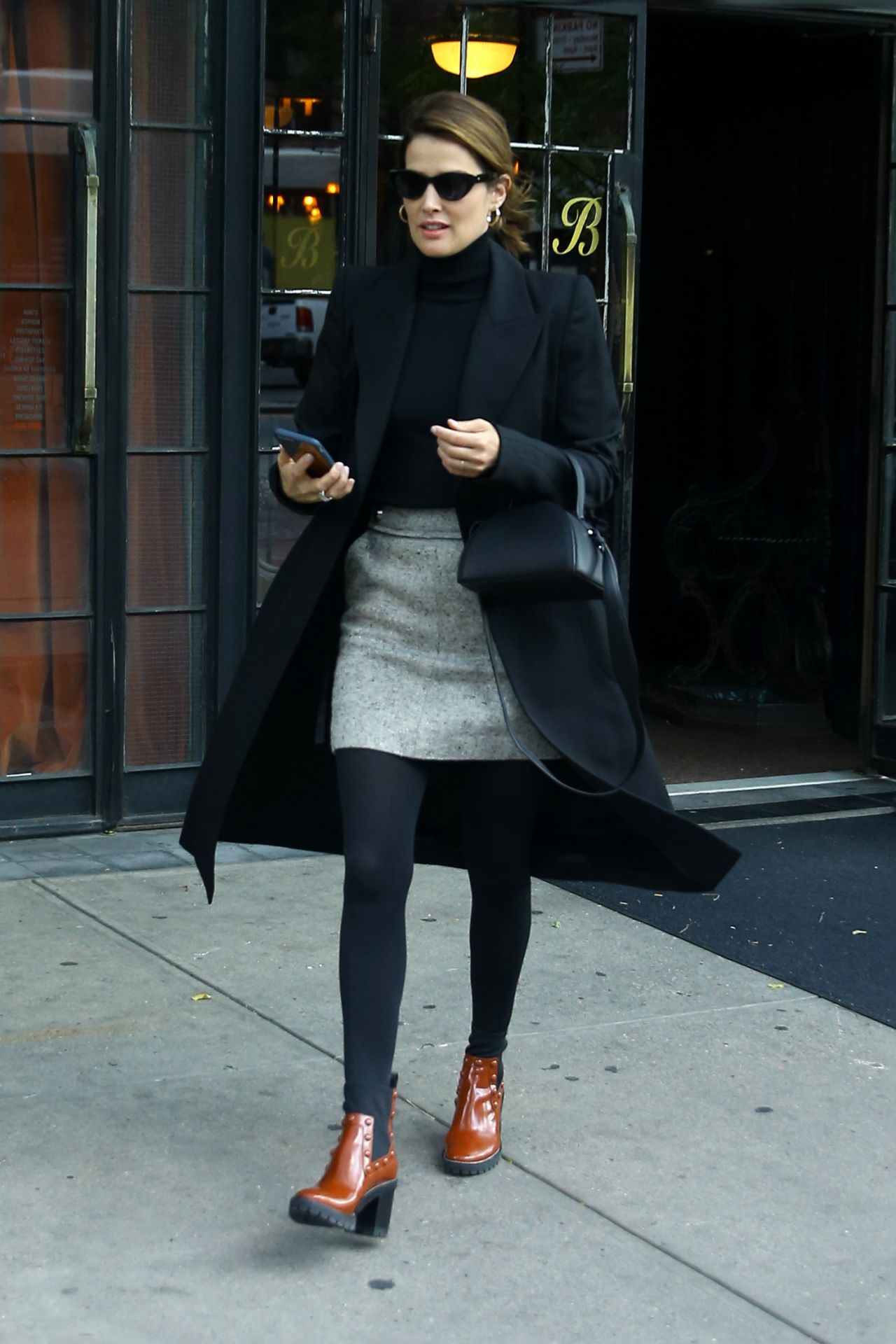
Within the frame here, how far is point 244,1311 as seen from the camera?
3.04m

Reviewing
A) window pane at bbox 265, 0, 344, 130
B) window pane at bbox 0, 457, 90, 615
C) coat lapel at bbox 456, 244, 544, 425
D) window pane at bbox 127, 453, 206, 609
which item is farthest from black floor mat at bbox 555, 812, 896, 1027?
window pane at bbox 265, 0, 344, 130

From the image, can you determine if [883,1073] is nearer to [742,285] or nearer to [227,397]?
[227,397]

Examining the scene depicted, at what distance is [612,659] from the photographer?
3.43 meters

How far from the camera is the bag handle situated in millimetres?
3377

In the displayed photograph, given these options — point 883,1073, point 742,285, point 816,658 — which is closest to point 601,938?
point 883,1073

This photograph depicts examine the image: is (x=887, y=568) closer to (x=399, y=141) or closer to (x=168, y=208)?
(x=399, y=141)

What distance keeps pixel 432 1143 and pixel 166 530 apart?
9.30 feet

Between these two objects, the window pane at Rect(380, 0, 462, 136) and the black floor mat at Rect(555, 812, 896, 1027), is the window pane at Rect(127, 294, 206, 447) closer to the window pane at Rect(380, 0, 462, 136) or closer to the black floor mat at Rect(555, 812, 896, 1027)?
the window pane at Rect(380, 0, 462, 136)

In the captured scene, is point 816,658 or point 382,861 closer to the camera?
point 382,861

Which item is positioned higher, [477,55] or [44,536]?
[477,55]

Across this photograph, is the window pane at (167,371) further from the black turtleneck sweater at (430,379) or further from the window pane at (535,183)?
Result: the black turtleneck sweater at (430,379)

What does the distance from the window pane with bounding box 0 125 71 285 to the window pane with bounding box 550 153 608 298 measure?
1.59 m

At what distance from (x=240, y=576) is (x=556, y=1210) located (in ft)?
10.1

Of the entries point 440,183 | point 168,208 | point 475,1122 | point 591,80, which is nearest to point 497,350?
point 440,183
